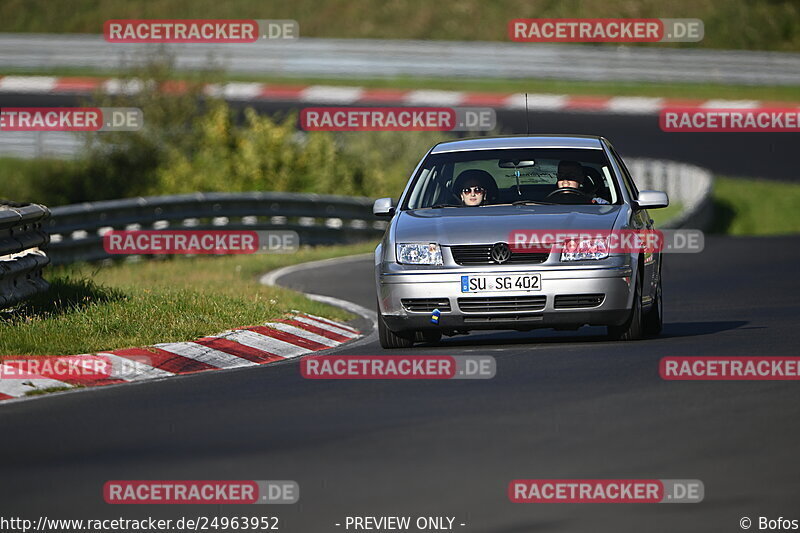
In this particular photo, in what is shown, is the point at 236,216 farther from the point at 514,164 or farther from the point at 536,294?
the point at 536,294

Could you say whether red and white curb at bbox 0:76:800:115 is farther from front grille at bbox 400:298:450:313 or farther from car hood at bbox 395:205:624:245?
front grille at bbox 400:298:450:313

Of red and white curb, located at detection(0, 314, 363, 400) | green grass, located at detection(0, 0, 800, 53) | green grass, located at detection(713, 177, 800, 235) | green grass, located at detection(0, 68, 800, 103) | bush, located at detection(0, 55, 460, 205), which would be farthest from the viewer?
green grass, located at detection(0, 0, 800, 53)

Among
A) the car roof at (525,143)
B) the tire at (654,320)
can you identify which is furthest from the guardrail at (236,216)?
the tire at (654,320)

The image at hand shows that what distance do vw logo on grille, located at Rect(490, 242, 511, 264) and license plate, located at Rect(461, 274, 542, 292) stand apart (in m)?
0.12

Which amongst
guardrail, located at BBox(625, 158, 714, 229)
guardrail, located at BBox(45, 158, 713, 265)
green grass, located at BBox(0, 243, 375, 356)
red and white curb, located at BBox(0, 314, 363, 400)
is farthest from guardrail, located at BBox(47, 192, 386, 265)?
red and white curb, located at BBox(0, 314, 363, 400)

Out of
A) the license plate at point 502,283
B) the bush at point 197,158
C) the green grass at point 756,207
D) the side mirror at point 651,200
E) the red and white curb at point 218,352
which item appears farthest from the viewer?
the bush at point 197,158

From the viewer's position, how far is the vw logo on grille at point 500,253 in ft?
38.0

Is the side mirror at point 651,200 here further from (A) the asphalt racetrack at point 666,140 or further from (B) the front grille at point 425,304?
(A) the asphalt racetrack at point 666,140

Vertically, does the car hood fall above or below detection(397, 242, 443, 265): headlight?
above

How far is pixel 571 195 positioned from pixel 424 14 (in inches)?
1767

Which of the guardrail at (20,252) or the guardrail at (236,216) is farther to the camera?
the guardrail at (236,216)

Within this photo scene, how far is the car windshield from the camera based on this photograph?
498 inches

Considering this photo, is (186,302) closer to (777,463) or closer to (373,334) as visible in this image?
(373,334)

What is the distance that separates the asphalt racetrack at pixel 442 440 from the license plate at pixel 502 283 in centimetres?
46
